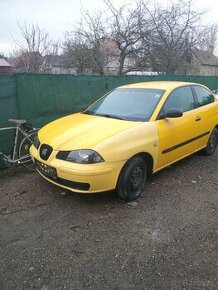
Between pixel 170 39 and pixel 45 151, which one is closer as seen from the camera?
pixel 45 151

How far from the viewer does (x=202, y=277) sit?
2979mm

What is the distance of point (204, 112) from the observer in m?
5.91

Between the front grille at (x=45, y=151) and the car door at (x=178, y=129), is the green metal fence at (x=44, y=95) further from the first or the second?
the car door at (x=178, y=129)

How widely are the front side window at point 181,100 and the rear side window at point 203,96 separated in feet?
0.82

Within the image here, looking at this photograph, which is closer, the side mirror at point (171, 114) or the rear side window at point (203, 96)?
the side mirror at point (171, 114)

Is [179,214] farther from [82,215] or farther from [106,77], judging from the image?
[106,77]

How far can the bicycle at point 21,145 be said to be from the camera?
5.39 metres

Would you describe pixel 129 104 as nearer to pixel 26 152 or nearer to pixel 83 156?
pixel 83 156

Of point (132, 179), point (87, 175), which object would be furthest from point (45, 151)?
point (132, 179)

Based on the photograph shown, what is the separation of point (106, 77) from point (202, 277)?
5584mm

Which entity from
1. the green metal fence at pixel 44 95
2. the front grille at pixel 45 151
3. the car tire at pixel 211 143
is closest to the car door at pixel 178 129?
the car tire at pixel 211 143

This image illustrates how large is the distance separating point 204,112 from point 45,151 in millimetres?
3160

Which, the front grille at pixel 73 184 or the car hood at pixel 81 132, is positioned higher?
the car hood at pixel 81 132

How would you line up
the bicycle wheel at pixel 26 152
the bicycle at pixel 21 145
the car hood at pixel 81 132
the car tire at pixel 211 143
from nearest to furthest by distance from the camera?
the car hood at pixel 81 132 → the bicycle at pixel 21 145 → the bicycle wheel at pixel 26 152 → the car tire at pixel 211 143
